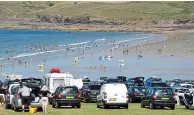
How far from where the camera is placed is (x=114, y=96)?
128ft

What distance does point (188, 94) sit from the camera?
130ft

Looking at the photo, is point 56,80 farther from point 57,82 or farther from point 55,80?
point 57,82

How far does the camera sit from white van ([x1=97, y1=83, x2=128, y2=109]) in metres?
38.9

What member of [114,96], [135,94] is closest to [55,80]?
[135,94]

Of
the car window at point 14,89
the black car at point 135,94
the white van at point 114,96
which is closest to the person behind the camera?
the car window at point 14,89

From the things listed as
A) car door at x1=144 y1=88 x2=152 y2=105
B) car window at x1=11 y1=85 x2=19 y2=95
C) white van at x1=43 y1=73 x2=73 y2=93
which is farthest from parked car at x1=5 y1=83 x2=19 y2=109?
white van at x1=43 y1=73 x2=73 y2=93

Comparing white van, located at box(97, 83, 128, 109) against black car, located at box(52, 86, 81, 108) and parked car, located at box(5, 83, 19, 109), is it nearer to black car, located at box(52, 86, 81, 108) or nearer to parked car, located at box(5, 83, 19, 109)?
black car, located at box(52, 86, 81, 108)

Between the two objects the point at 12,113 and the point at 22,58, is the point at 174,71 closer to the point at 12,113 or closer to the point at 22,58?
the point at 22,58

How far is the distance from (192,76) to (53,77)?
110 feet

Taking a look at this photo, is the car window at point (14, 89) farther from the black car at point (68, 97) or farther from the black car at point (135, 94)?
the black car at point (135, 94)

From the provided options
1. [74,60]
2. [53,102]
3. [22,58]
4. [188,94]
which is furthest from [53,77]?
[22,58]

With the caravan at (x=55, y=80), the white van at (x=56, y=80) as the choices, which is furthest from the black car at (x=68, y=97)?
the white van at (x=56, y=80)

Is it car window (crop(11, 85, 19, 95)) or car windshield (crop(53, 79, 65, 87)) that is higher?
car windshield (crop(53, 79, 65, 87))

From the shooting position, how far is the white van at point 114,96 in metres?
38.9
